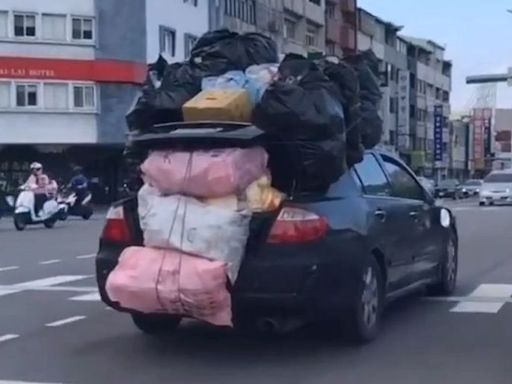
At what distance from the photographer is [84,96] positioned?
48.6 meters

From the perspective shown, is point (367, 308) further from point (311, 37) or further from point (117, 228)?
point (311, 37)

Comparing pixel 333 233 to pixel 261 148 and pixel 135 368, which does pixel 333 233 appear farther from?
pixel 135 368

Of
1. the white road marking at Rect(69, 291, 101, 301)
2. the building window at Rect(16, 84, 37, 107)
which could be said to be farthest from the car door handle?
the building window at Rect(16, 84, 37, 107)

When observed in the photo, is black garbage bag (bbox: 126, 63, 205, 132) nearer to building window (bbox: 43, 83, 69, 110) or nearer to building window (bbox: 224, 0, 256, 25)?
building window (bbox: 43, 83, 69, 110)

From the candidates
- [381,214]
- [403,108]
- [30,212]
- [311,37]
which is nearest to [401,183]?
[381,214]

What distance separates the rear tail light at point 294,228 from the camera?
8516 mm

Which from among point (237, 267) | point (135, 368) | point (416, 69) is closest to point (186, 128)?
point (237, 267)

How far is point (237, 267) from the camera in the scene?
8430 mm

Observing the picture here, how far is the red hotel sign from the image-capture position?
47312 millimetres

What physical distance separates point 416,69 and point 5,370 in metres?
104

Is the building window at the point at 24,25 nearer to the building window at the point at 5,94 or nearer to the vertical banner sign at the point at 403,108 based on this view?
the building window at the point at 5,94

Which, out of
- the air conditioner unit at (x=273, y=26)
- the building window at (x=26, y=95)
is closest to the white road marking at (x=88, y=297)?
the building window at (x=26, y=95)

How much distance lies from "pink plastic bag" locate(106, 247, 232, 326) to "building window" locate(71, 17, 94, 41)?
4065 centimetres

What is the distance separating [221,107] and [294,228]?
1062 millimetres
